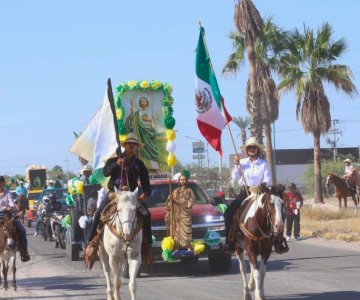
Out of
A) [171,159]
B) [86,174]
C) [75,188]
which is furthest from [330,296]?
[86,174]

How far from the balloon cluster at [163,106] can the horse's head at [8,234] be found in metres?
5.14

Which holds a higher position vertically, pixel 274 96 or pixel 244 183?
pixel 274 96

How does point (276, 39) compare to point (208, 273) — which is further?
point (276, 39)

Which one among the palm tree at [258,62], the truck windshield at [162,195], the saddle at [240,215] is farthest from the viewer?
the palm tree at [258,62]

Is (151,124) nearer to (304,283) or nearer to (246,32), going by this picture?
(304,283)

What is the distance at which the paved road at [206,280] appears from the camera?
1341 centimetres

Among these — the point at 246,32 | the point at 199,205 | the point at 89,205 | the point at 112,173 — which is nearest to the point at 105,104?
the point at 112,173

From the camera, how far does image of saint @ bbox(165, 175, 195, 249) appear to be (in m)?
16.4

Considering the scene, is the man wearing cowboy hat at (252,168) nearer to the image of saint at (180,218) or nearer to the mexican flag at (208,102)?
the mexican flag at (208,102)

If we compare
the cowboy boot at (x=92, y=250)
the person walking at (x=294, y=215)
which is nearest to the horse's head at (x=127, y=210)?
the cowboy boot at (x=92, y=250)

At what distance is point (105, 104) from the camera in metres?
13.7

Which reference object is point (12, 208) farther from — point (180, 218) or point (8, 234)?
point (180, 218)

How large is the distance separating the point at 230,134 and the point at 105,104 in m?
2.33

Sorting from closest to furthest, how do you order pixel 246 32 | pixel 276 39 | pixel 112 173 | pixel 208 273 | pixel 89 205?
pixel 112 173, pixel 208 273, pixel 89 205, pixel 246 32, pixel 276 39
